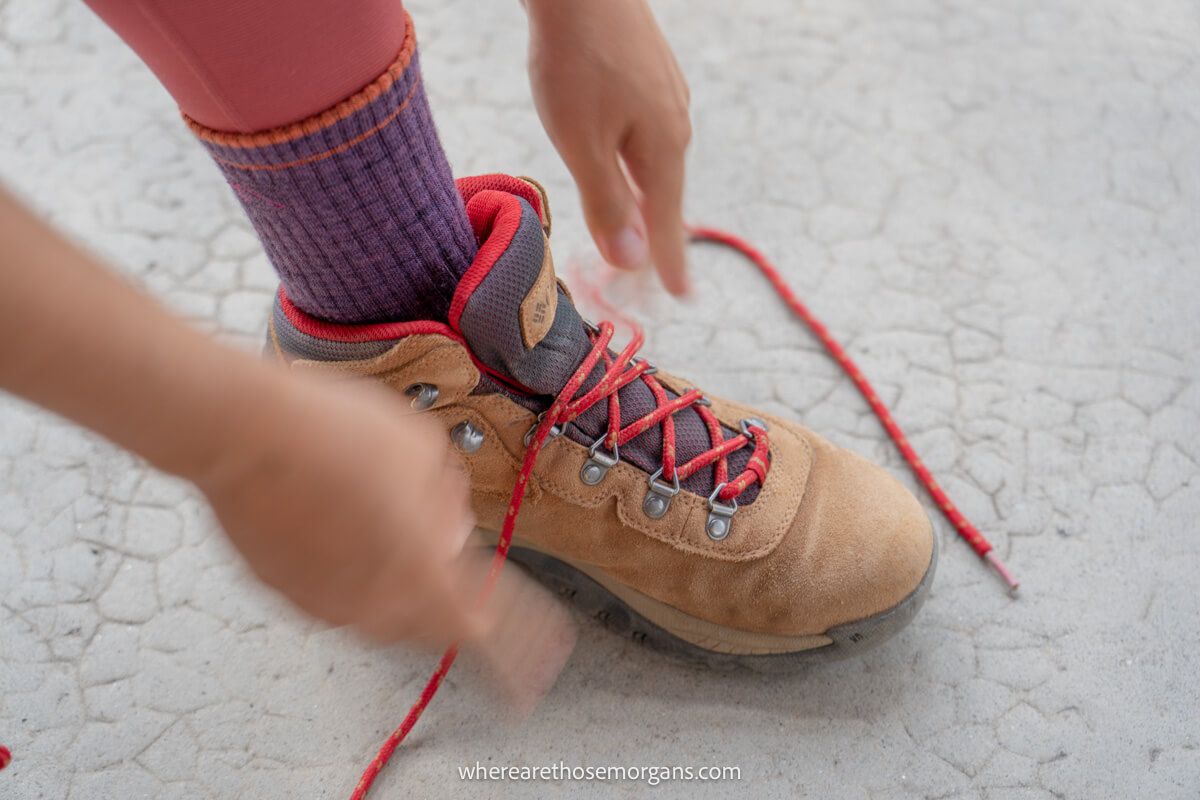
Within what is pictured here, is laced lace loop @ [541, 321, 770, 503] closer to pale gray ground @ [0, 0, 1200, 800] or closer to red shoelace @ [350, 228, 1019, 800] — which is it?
red shoelace @ [350, 228, 1019, 800]

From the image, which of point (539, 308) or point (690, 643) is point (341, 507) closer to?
point (539, 308)

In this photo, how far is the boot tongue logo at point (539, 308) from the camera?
1.62 ft

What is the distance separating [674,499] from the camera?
22.5 inches

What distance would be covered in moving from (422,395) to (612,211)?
5.7 inches

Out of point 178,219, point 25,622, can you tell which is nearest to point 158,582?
point 25,622

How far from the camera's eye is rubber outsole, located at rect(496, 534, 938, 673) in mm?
581

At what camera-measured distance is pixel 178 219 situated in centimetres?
89

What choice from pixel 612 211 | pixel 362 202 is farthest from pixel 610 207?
pixel 362 202

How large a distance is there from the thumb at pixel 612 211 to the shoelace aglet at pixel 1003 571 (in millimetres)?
337

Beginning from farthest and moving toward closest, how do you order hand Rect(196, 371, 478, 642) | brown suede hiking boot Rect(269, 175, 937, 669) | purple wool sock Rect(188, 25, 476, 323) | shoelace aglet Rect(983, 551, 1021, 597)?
1. shoelace aglet Rect(983, 551, 1021, 597)
2. brown suede hiking boot Rect(269, 175, 937, 669)
3. purple wool sock Rect(188, 25, 476, 323)
4. hand Rect(196, 371, 478, 642)

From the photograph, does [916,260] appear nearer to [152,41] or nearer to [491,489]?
[491,489]

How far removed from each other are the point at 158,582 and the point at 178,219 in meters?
0.39

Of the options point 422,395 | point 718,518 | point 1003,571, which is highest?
point 422,395

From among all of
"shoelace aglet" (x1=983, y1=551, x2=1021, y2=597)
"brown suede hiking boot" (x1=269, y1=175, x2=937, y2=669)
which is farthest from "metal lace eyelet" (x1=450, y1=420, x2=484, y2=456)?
"shoelace aglet" (x1=983, y1=551, x2=1021, y2=597)
